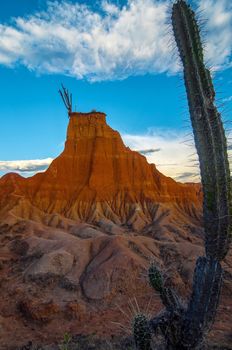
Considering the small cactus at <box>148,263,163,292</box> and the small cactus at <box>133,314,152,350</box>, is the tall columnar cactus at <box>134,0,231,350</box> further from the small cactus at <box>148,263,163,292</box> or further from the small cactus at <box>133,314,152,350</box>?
the small cactus at <box>148,263,163,292</box>

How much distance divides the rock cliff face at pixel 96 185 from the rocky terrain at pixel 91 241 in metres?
0.18

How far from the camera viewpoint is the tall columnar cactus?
20.1ft

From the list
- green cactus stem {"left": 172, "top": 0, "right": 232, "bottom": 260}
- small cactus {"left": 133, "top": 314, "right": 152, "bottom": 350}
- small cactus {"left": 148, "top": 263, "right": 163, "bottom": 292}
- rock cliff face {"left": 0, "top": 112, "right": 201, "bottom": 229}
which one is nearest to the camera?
green cactus stem {"left": 172, "top": 0, "right": 232, "bottom": 260}

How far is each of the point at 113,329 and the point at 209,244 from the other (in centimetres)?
1344

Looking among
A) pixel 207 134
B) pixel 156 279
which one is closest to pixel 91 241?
pixel 156 279

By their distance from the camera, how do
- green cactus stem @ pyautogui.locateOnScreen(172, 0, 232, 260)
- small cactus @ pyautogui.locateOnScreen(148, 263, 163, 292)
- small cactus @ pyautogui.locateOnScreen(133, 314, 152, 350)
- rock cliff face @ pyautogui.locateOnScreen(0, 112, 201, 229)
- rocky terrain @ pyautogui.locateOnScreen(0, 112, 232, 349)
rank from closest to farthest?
green cactus stem @ pyautogui.locateOnScreen(172, 0, 232, 260), small cactus @ pyautogui.locateOnScreen(133, 314, 152, 350), small cactus @ pyautogui.locateOnScreen(148, 263, 163, 292), rocky terrain @ pyautogui.locateOnScreen(0, 112, 232, 349), rock cliff face @ pyautogui.locateOnScreen(0, 112, 201, 229)

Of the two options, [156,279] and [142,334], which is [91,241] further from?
[142,334]

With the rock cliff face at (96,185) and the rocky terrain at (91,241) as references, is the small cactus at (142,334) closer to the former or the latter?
the rocky terrain at (91,241)

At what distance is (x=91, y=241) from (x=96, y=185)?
29.5m

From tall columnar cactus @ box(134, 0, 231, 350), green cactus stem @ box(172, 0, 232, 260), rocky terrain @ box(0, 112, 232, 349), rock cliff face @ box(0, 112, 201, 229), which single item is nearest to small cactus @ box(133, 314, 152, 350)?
tall columnar cactus @ box(134, 0, 231, 350)

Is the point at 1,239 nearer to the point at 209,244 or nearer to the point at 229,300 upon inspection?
the point at 229,300

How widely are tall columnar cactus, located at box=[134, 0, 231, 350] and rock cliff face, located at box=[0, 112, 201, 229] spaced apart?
1739 inches

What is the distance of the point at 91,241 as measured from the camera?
94.9ft

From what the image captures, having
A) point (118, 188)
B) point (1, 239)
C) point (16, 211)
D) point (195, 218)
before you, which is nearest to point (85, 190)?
point (118, 188)
